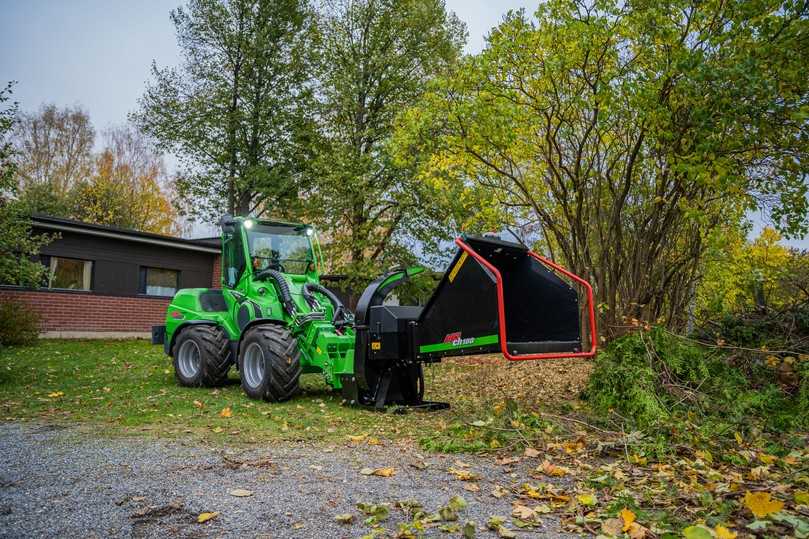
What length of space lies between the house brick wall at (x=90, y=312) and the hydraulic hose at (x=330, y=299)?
38.2 ft

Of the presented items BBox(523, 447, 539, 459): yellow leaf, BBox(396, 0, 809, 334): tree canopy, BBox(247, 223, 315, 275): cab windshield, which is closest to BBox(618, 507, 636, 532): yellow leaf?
BBox(523, 447, 539, 459): yellow leaf

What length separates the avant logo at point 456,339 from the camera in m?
6.31

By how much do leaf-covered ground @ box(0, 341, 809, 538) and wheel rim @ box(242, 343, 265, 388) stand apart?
290mm

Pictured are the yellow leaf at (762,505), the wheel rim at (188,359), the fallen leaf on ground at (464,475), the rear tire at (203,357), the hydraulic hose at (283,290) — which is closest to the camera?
the yellow leaf at (762,505)

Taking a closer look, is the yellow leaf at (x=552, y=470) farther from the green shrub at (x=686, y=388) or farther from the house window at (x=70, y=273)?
the house window at (x=70, y=273)

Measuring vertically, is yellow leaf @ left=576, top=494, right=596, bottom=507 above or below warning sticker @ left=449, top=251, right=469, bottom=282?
below

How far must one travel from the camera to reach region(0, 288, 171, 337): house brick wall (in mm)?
18250

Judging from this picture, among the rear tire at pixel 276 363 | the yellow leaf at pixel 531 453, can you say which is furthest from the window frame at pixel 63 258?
the yellow leaf at pixel 531 453

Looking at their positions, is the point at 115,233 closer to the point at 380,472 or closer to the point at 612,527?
the point at 380,472

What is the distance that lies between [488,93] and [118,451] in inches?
310

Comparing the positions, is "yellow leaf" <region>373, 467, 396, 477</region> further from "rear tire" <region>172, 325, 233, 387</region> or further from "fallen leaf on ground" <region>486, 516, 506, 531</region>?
"rear tire" <region>172, 325, 233, 387</region>

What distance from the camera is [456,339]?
21.4ft

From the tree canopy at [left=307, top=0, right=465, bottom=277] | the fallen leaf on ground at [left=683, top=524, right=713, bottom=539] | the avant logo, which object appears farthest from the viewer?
the tree canopy at [left=307, top=0, right=465, bottom=277]

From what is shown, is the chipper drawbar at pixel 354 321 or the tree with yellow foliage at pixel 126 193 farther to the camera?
the tree with yellow foliage at pixel 126 193
